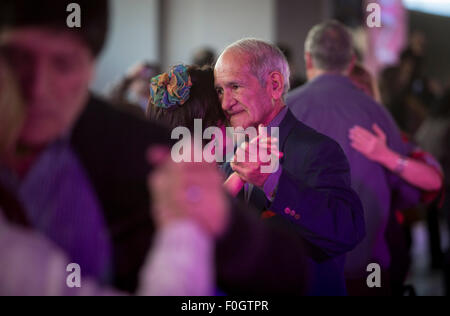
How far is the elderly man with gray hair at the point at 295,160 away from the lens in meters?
1.47

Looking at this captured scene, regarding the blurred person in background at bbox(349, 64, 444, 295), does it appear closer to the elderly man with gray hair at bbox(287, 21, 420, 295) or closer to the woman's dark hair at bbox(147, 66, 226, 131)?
the elderly man with gray hair at bbox(287, 21, 420, 295)

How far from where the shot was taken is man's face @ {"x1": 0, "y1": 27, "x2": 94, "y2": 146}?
100 centimetres

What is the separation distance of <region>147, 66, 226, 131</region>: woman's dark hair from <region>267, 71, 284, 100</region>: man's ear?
133mm

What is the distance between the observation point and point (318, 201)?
1443 mm

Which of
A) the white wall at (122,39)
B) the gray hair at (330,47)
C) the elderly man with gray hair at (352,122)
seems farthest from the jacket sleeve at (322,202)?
the gray hair at (330,47)

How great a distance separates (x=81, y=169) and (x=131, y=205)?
0.10 m

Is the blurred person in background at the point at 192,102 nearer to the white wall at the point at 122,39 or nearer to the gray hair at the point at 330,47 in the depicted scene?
the white wall at the point at 122,39

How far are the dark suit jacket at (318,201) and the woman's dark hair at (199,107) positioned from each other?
0.13 m

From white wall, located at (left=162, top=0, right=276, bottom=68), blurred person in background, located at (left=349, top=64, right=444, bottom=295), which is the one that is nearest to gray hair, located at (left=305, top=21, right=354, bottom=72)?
blurred person in background, located at (left=349, top=64, right=444, bottom=295)

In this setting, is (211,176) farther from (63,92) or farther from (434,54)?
(434,54)

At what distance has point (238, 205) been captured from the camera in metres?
1.08
